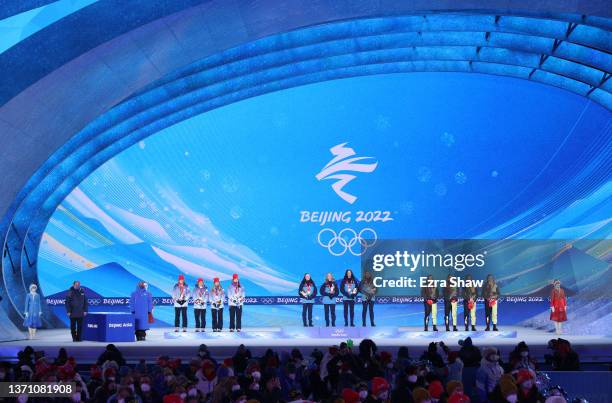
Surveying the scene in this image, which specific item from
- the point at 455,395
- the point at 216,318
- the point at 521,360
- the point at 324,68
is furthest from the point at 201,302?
the point at 455,395

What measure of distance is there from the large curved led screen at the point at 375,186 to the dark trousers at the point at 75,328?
19.3 ft

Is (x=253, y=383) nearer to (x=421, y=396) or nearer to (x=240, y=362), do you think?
(x=421, y=396)

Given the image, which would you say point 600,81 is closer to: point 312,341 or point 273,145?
point 273,145

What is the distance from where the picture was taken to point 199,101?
26.4 metres

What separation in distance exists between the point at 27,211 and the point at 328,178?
967 centimetres

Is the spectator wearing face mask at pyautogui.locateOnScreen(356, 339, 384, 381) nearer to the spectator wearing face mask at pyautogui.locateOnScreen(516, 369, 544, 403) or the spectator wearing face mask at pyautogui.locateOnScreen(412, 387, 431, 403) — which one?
the spectator wearing face mask at pyautogui.locateOnScreen(516, 369, 544, 403)

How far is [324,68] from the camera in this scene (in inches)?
1022

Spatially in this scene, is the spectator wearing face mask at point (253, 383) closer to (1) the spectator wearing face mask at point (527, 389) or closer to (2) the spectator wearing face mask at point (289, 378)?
(2) the spectator wearing face mask at point (289, 378)

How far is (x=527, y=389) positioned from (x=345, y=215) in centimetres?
1668

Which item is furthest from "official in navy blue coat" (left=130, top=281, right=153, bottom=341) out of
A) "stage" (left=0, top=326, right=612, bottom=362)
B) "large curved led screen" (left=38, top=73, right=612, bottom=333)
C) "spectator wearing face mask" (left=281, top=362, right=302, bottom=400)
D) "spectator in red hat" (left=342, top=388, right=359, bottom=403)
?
"spectator in red hat" (left=342, top=388, right=359, bottom=403)

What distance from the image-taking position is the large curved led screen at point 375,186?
26.8m

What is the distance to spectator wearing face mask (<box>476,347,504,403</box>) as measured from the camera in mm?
12062

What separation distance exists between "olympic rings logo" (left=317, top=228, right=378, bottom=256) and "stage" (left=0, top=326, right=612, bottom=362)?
14.6ft

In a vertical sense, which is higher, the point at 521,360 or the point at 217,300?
the point at 217,300
